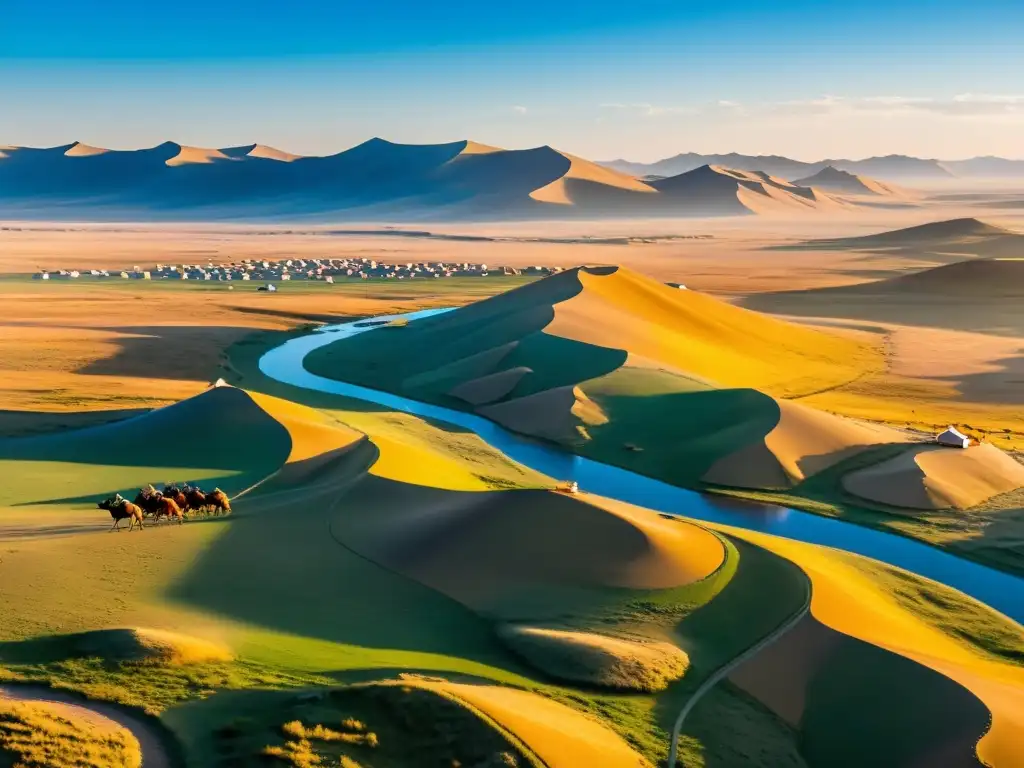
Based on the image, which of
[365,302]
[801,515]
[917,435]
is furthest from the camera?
[365,302]

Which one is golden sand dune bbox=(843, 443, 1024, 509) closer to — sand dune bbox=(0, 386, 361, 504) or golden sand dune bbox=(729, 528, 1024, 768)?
golden sand dune bbox=(729, 528, 1024, 768)

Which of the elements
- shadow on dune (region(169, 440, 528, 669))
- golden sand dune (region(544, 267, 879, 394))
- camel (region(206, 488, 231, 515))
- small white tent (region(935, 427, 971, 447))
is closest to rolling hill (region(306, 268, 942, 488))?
golden sand dune (region(544, 267, 879, 394))

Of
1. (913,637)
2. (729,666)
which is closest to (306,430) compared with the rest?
(729,666)

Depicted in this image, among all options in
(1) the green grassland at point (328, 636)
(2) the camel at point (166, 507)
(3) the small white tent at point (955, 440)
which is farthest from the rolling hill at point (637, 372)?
(2) the camel at point (166, 507)

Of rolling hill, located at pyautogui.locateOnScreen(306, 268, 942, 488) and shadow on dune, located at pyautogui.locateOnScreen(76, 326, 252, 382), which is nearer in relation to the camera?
rolling hill, located at pyautogui.locateOnScreen(306, 268, 942, 488)

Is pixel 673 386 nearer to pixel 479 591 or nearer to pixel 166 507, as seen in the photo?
pixel 479 591

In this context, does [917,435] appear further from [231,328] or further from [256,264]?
[256,264]

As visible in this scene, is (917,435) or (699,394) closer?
(917,435)

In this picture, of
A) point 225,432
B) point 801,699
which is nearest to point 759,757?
point 801,699
